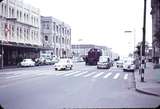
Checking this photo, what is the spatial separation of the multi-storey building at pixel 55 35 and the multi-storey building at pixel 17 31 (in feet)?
35.5

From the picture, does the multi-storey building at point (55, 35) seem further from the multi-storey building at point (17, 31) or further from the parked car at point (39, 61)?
the multi-storey building at point (17, 31)

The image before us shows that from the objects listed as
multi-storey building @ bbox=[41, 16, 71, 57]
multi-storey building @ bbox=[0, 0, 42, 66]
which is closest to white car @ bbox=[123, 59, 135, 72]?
multi-storey building @ bbox=[0, 0, 42, 66]

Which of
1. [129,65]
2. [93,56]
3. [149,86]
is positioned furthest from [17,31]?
[149,86]

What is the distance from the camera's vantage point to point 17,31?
54344mm

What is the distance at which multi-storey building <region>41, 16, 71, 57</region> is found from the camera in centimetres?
7906

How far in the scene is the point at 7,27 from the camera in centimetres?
4869

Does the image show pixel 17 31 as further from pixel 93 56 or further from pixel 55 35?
pixel 55 35

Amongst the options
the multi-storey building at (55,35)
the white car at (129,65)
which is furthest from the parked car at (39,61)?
the white car at (129,65)

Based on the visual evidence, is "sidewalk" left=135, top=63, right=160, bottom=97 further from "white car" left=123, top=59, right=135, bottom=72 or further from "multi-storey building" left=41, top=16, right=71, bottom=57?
"multi-storey building" left=41, top=16, right=71, bottom=57

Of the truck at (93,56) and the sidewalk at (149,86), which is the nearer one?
the sidewalk at (149,86)

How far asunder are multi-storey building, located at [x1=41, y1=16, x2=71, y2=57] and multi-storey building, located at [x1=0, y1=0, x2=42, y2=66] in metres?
10.8

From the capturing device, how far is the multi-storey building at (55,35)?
79062 millimetres

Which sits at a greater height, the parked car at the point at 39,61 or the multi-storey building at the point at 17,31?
the multi-storey building at the point at 17,31

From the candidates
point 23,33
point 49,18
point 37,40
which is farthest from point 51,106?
point 49,18
